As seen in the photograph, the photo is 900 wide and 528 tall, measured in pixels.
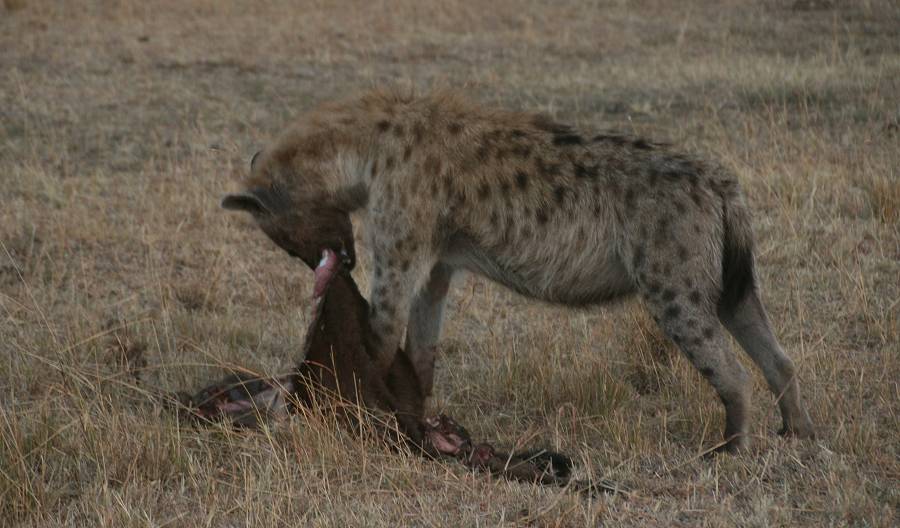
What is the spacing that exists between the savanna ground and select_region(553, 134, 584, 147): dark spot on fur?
0.73 meters

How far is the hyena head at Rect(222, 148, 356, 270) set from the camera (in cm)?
430

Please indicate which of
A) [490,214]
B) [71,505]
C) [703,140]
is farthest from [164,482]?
[703,140]

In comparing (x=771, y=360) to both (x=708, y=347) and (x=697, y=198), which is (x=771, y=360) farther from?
(x=697, y=198)

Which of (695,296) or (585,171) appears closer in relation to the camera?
(695,296)

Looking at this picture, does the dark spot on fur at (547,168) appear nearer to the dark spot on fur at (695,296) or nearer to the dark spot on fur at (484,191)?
the dark spot on fur at (484,191)

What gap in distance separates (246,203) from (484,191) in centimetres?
73

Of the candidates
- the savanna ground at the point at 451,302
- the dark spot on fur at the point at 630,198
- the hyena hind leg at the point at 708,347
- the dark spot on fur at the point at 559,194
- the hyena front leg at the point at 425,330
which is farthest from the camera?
the hyena front leg at the point at 425,330

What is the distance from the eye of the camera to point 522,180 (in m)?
4.29

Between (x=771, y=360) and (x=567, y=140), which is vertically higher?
(x=567, y=140)

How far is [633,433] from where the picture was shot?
13.9 ft

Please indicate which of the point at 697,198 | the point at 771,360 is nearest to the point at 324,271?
the point at 697,198

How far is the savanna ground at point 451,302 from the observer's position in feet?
12.4

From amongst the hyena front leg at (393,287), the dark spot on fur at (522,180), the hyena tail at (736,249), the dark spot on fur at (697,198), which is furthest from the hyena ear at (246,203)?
the hyena tail at (736,249)

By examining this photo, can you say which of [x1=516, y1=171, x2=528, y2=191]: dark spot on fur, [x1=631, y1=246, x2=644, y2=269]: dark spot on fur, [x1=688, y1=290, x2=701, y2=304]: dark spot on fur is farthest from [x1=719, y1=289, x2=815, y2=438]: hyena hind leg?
[x1=516, y1=171, x2=528, y2=191]: dark spot on fur
